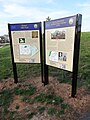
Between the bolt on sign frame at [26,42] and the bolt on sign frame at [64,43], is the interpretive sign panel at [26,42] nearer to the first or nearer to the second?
the bolt on sign frame at [26,42]

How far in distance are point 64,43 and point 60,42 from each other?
19 cm

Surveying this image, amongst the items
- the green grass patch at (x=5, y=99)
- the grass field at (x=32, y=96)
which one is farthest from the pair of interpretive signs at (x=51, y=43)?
the green grass patch at (x=5, y=99)

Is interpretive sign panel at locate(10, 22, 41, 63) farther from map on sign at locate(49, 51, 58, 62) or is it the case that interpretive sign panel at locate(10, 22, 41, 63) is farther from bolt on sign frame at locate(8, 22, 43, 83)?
map on sign at locate(49, 51, 58, 62)

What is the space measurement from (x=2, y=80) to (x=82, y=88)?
290 centimetres

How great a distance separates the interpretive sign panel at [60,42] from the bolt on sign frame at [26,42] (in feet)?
1.35

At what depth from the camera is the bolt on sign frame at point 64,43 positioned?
16.4ft

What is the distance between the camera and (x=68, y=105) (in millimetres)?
5117

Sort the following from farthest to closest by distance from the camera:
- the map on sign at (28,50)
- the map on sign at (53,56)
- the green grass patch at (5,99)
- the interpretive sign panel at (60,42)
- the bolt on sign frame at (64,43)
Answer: the map on sign at (28,50), the map on sign at (53,56), the green grass patch at (5,99), the interpretive sign panel at (60,42), the bolt on sign frame at (64,43)

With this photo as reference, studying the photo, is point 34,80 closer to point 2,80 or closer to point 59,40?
point 2,80

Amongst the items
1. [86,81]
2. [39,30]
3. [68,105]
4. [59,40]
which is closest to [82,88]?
[86,81]

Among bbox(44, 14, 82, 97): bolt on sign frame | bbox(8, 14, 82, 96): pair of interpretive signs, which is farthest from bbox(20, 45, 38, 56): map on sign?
bbox(44, 14, 82, 97): bolt on sign frame

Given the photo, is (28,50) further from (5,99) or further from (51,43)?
(5,99)

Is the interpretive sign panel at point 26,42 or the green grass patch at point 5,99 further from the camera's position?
the interpretive sign panel at point 26,42

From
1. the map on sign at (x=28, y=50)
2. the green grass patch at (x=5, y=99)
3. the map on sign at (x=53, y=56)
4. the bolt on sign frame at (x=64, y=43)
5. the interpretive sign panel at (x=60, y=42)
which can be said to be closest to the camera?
the bolt on sign frame at (x=64, y=43)
